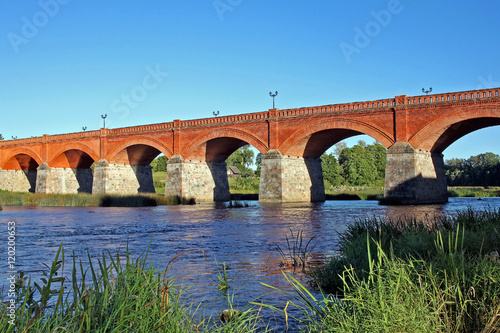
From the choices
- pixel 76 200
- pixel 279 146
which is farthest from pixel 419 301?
pixel 279 146

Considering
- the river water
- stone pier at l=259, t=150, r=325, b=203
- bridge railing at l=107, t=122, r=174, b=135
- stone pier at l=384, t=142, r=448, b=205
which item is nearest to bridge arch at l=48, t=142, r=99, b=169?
bridge railing at l=107, t=122, r=174, b=135

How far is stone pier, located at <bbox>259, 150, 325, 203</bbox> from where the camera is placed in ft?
117

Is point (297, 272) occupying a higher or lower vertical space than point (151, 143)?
lower

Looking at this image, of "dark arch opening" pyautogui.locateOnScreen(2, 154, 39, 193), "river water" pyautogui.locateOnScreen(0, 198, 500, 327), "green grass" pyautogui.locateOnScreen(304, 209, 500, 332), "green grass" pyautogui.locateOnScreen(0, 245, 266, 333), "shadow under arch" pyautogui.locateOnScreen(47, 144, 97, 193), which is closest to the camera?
"green grass" pyautogui.locateOnScreen(0, 245, 266, 333)

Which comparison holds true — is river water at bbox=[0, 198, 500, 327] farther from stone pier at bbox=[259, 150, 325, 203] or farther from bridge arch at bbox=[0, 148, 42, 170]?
bridge arch at bbox=[0, 148, 42, 170]

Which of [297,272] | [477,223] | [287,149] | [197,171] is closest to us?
[297,272]

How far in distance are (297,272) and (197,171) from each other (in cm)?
3509

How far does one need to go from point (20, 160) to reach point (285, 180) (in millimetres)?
39089

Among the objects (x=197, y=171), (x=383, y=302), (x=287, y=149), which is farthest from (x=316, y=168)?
(x=383, y=302)

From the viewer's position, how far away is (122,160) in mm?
48812

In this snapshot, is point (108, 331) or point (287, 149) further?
point (287, 149)

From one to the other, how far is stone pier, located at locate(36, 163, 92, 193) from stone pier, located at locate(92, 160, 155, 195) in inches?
285

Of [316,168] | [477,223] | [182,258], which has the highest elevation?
[316,168]

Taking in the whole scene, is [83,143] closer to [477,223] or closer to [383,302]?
[477,223]
